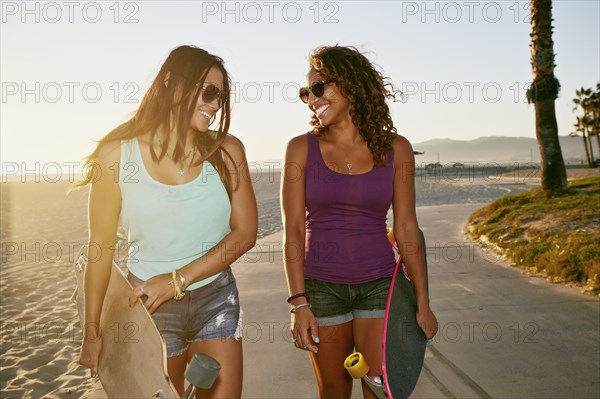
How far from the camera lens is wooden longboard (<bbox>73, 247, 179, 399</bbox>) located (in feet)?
7.10

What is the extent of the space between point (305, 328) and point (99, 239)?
1100mm

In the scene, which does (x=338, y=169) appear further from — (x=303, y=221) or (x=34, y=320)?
(x=34, y=320)

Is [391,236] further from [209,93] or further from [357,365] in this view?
Result: [209,93]

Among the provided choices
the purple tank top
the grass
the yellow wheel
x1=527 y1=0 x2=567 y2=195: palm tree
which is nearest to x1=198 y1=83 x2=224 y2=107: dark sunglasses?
the purple tank top

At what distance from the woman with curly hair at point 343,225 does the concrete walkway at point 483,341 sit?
5.07 feet

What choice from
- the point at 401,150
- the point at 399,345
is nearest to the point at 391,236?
the point at 401,150

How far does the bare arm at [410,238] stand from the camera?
2.99m

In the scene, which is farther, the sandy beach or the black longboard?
the sandy beach

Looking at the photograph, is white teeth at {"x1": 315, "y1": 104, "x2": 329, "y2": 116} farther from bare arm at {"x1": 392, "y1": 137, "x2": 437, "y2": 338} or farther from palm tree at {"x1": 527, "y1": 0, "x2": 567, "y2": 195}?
palm tree at {"x1": 527, "y1": 0, "x2": 567, "y2": 195}

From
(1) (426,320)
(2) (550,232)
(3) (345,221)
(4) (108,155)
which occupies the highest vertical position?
(4) (108,155)

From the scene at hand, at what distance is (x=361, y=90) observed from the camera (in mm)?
2957

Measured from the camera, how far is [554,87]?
48.7 feet

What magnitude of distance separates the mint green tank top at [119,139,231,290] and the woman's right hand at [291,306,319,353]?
59 cm

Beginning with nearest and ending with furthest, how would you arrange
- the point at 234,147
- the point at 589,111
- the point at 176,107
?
the point at 176,107, the point at 234,147, the point at 589,111
